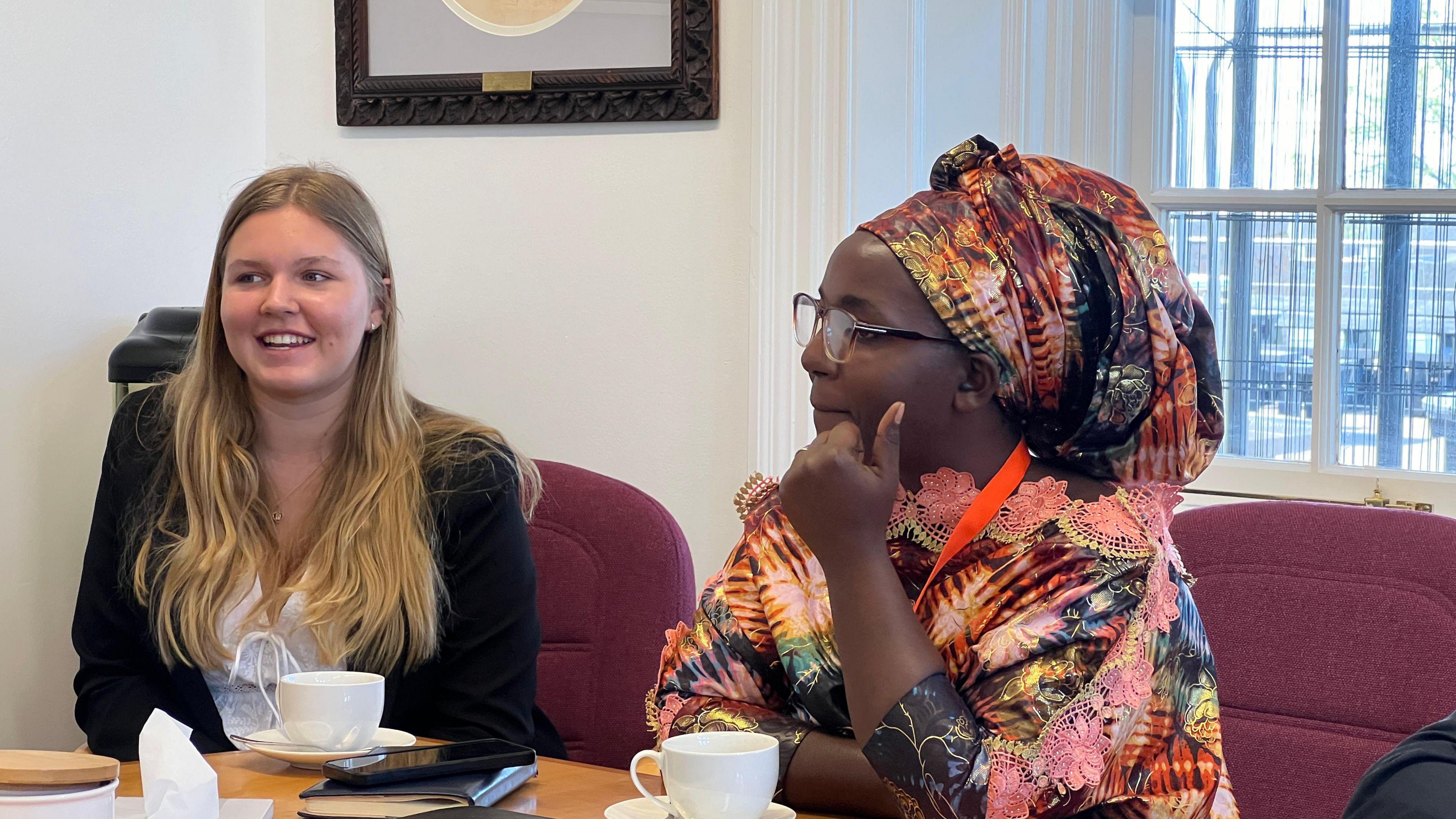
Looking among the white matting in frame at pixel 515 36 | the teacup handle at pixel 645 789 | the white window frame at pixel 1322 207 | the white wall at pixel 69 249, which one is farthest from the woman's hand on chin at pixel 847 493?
the white wall at pixel 69 249

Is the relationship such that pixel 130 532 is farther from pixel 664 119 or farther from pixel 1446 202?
pixel 1446 202

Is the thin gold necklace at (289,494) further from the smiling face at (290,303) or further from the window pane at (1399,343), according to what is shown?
the window pane at (1399,343)

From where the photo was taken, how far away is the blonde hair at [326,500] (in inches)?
70.2

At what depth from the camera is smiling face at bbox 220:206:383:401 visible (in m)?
1.90

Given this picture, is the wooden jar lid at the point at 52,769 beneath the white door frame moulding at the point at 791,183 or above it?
beneath

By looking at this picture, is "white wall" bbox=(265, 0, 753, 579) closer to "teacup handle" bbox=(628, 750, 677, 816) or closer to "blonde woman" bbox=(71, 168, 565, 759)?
"blonde woman" bbox=(71, 168, 565, 759)

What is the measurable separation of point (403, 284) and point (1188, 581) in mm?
1865

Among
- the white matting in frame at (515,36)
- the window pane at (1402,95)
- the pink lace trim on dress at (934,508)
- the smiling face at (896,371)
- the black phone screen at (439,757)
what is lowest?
the black phone screen at (439,757)

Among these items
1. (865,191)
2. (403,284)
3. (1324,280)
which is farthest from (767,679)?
(403,284)

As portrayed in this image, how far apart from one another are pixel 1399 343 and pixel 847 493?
4.66ft

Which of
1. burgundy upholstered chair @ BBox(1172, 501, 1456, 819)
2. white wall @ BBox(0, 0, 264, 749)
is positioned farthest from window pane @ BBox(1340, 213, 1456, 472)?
white wall @ BBox(0, 0, 264, 749)

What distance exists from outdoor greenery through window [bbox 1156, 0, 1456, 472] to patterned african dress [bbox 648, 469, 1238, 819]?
3.65 ft

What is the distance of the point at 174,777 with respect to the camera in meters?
1.04

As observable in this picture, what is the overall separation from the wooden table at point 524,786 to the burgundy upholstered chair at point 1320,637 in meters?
0.78
